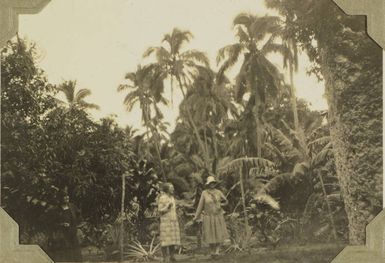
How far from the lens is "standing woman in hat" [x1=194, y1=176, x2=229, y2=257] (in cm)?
465

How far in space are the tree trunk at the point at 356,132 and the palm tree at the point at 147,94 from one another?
1.43m

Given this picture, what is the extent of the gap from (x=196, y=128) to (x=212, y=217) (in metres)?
0.77

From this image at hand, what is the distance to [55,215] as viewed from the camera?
4.67 metres

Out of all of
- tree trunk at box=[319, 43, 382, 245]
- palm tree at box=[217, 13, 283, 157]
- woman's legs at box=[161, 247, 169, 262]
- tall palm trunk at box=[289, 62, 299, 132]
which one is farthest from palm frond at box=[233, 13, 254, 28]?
woman's legs at box=[161, 247, 169, 262]

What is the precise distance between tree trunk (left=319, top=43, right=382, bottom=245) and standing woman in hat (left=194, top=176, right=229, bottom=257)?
1.04m

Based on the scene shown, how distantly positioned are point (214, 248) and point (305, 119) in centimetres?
135

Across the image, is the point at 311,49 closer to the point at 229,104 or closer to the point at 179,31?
the point at 229,104

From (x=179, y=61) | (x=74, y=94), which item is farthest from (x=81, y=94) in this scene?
(x=179, y=61)

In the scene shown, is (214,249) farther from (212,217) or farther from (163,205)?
(163,205)

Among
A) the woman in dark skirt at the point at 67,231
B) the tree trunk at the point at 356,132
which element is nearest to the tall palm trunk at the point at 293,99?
the tree trunk at the point at 356,132

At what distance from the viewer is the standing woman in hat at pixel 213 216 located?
4.65 meters

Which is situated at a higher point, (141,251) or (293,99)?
(293,99)

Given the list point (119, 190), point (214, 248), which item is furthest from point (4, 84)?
point (214, 248)

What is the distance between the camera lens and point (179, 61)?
15.3ft
